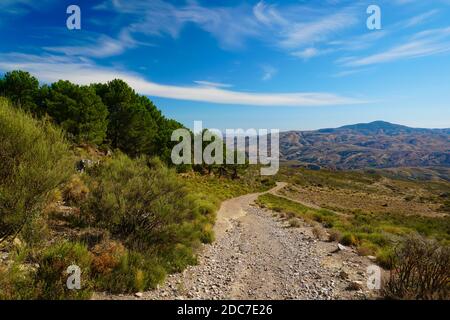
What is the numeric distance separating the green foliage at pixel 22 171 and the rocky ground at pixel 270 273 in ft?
9.71

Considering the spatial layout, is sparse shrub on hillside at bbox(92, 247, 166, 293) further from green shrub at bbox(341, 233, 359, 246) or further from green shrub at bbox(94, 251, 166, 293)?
green shrub at bbox(341, 233, 359, 246)

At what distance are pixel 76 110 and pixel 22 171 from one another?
2964cm

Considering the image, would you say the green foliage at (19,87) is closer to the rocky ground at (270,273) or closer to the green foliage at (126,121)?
the green foliage at (126,121)

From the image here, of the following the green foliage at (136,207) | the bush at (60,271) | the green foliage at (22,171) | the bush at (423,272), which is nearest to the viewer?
the green foliage at (22,171)

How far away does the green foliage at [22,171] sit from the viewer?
6.95 m

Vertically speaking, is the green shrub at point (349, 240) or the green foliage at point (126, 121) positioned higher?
the green foliage at point (126, 121)

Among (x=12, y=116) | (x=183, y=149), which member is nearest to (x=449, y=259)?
(x=12, y=116)

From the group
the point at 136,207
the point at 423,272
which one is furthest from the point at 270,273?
the point at 136,207

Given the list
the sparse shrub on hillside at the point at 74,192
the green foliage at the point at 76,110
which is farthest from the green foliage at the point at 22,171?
the green foliage at the point at 76,110
